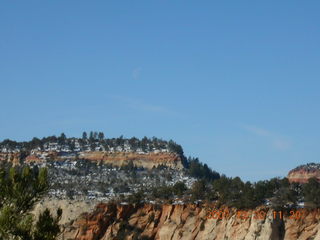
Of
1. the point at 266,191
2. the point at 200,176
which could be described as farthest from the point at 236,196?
the point at 200,176

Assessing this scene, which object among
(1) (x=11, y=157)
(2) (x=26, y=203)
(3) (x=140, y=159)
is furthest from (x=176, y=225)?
(1) (x=11, y=157)

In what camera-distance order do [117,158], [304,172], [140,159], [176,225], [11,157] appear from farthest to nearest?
[304,172], [11,157], [117,158], [140,159], [176,225]

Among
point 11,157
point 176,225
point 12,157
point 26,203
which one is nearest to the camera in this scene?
point 26,203

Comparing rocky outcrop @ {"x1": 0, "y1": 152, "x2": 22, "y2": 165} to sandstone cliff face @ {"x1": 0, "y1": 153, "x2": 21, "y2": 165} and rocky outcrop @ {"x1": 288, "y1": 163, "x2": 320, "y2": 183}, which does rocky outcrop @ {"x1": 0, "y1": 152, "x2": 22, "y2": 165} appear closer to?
sandstone cliff face @ {"x1": 0, "y1": 153, "x2": 21, "y2": 165}

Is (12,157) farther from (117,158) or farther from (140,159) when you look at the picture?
(140,159)

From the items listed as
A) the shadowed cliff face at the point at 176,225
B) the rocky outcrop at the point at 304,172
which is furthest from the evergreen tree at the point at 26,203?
the rocky outcrop at the point at 304,172

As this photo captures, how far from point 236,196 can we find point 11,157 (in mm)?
65384

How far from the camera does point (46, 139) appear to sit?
6122 inches

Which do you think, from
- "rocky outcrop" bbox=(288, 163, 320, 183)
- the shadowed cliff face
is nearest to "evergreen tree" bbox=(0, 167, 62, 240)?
the shadowed cliff face

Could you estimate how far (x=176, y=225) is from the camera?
9012 centimetres

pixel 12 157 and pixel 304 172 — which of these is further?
pixel 304 172

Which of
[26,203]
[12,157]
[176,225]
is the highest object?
[12,157]

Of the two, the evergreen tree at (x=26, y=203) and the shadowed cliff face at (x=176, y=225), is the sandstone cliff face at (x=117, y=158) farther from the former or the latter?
the evergreen tree at (x=26, y=203)

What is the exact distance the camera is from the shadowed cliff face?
265 ft
